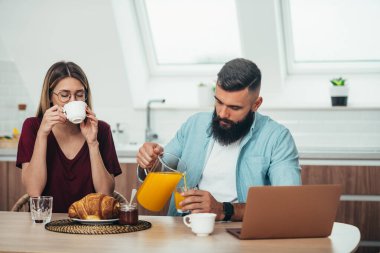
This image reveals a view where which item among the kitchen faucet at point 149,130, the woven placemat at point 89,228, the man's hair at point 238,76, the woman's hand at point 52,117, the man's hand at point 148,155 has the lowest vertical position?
the kitchen faucet at point 149,130

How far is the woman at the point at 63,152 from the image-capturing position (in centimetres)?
285

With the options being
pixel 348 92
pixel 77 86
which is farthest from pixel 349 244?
pixel 348 92

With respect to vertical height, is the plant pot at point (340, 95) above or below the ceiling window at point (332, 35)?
below

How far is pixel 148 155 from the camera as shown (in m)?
2.52

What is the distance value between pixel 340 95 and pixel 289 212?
99.6 inches

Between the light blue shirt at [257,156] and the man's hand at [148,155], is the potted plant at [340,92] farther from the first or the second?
the man's hand at [148,155]

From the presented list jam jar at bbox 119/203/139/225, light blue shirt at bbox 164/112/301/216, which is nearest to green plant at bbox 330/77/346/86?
light blue shirt at bbox 164/112/301/216

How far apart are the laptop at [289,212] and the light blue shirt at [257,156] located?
17.4 inches

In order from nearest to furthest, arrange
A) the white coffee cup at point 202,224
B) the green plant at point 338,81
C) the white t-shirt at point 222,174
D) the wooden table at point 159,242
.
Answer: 1. the wooden table at point 159,242
2. the white coffee cup at point 202,224
3. the white t-shirt at point 222,174
4. the green plant at point 338,81

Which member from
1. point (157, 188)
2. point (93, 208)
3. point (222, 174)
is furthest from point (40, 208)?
point (222, 174)

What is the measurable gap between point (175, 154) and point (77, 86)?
527 mm

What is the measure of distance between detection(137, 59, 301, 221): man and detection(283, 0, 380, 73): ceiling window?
202 cm

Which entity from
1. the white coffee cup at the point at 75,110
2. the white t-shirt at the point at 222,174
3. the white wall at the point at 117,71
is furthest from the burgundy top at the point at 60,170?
the white wall at the point at 117,71

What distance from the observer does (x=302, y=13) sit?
15.5 feet
